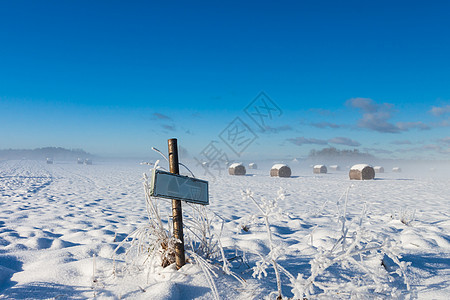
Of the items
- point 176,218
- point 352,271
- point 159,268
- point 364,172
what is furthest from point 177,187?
point 364,172

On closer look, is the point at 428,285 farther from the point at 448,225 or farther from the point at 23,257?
the point at 23,257

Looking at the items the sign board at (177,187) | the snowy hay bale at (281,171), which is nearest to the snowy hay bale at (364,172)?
the snowy hay bale at (281,171)

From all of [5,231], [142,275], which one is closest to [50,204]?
[5,231]

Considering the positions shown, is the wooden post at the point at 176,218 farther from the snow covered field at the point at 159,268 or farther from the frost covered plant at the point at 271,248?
the frost covered plant at the point at 271,248

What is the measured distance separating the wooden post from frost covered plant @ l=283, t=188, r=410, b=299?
0.85m

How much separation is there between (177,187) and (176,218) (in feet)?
0.96

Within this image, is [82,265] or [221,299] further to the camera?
[82,265]

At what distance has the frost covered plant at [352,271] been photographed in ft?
4.54

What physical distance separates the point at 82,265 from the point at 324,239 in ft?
8.92

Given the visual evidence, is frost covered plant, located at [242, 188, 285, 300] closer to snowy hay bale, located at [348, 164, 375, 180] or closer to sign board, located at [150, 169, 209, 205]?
sign board, located at [150, 169, 209, 205]

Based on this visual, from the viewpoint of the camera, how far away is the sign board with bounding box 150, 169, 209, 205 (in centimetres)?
176

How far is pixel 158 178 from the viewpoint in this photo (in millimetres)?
1773

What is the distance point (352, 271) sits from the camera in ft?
7.29

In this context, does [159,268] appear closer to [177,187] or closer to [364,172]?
[177,187]
